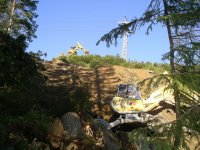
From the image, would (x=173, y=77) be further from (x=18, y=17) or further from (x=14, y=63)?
(x=18, y=17)

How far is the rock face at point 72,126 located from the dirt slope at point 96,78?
4378 millimetres

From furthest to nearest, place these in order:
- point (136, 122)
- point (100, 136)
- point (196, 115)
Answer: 1. point (136, 122)
2. point (100, 136)
3. point (196, 115)

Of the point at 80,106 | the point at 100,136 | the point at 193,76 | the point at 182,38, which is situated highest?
the point at 182,38

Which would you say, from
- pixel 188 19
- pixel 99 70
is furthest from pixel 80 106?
pixel 99 70

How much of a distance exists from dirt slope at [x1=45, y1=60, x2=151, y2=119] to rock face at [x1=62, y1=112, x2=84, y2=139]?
4378 millimetres

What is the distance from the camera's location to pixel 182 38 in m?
9.18

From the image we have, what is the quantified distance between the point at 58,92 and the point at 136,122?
3265 millimetres

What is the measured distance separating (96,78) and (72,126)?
34.5 feet

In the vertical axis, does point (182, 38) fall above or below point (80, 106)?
above

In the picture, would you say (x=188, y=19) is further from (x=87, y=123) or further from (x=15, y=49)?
(x=15, y=49)

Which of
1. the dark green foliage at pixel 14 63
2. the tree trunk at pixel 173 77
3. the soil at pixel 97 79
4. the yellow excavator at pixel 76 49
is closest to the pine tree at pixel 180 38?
the tree trunk at pixel 173 77

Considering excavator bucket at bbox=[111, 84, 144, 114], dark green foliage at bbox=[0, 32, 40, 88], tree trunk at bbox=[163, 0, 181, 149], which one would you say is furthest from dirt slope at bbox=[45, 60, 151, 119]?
tree trunk at bbox=[163, 0, 181, 149]

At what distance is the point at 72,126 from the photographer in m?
11.2

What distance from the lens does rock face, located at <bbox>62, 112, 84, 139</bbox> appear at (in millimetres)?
10812
